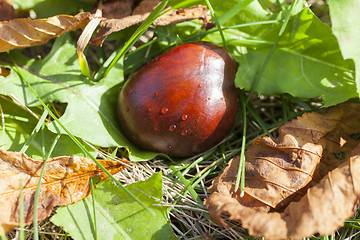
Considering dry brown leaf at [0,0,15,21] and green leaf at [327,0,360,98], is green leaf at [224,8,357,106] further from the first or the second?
dry brown leaf at [0,0,15,21]

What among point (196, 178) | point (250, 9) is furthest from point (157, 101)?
point (250, 9)

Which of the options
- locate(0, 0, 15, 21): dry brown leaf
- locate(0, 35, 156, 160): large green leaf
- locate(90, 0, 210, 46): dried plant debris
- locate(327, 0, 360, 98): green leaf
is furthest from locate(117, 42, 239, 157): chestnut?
locate(0, 0, 15, 21): dry brown leaf

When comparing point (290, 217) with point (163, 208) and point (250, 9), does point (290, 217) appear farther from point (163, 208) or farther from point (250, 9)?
point (250, 9)

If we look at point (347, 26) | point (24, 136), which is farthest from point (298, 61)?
point (24, 136)

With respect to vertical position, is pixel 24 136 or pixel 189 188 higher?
pixel 24 136

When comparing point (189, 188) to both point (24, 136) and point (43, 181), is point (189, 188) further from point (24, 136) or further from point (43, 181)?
point (24, 136)

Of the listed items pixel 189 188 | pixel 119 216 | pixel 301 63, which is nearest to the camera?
pixel 119 216
